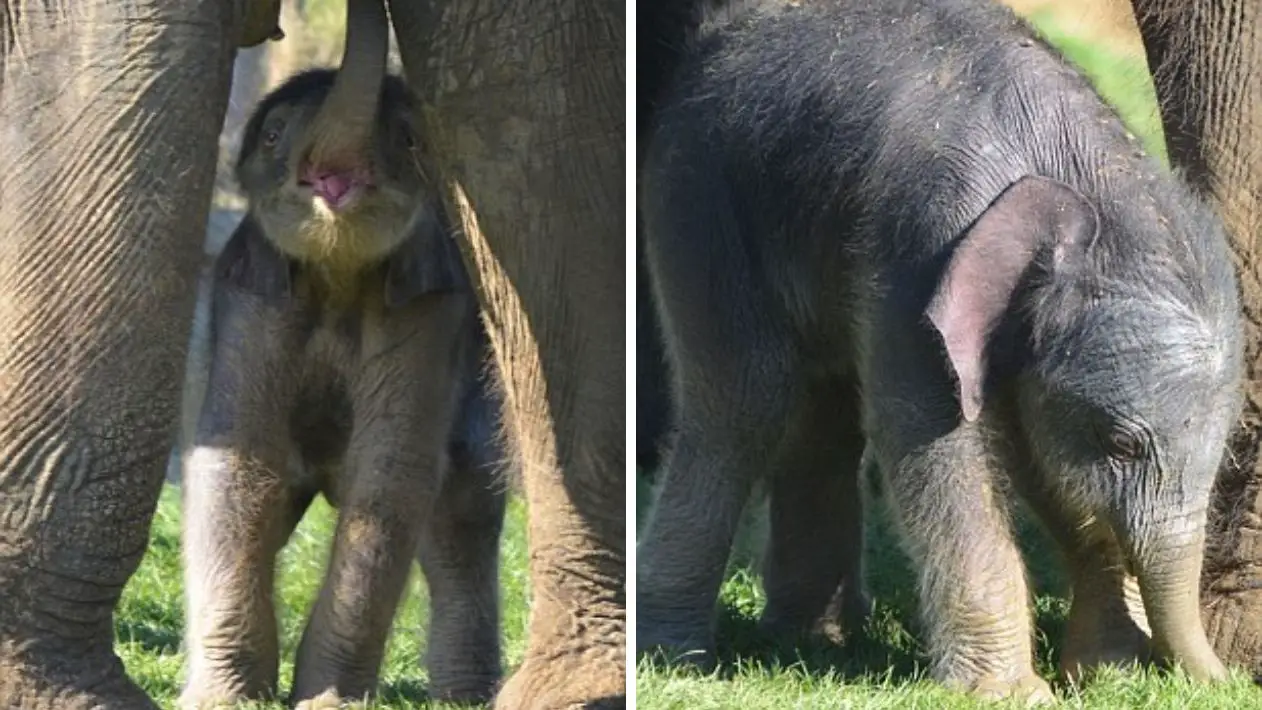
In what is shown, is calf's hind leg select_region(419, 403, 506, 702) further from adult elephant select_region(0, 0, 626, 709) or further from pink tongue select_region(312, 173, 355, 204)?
adult elephant select_region(0, 0, 626, 709)

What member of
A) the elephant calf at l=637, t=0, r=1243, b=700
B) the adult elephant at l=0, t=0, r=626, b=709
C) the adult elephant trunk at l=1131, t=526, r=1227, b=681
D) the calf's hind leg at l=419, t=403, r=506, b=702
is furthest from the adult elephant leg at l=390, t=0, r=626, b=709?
Result: the calf's hind leg at l=419, t=403, r=506, b=702

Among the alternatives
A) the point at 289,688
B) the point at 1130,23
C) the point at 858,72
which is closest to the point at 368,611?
the point at 289,688

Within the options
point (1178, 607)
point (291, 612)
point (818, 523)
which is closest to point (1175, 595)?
point (1178, 607)

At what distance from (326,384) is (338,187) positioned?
1.72ft

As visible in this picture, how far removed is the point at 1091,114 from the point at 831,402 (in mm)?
856

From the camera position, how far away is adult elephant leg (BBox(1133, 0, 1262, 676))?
19.6 ft

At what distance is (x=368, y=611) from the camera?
20.9 ft

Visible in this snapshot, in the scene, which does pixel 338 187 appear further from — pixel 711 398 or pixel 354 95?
pixel 711 398

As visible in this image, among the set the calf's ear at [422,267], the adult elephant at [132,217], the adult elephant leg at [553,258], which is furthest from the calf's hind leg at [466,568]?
the adult elephant at [132,217]

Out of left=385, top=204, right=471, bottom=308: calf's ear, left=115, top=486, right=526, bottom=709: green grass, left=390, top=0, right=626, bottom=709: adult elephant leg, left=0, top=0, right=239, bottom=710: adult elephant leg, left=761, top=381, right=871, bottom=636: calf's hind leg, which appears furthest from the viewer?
left=115, top=486, right=526, bottom=709: green grass

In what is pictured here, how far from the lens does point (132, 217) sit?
15.7 ft

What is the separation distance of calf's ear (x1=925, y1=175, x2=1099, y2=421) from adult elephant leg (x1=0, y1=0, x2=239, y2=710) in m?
1.50

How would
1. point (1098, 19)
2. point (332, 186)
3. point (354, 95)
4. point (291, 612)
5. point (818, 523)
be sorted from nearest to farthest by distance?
point (354, 95), point (332, 186), point (818, 523), point (1098, 19), point (291, 612)

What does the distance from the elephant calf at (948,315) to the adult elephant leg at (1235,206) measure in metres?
0.20
